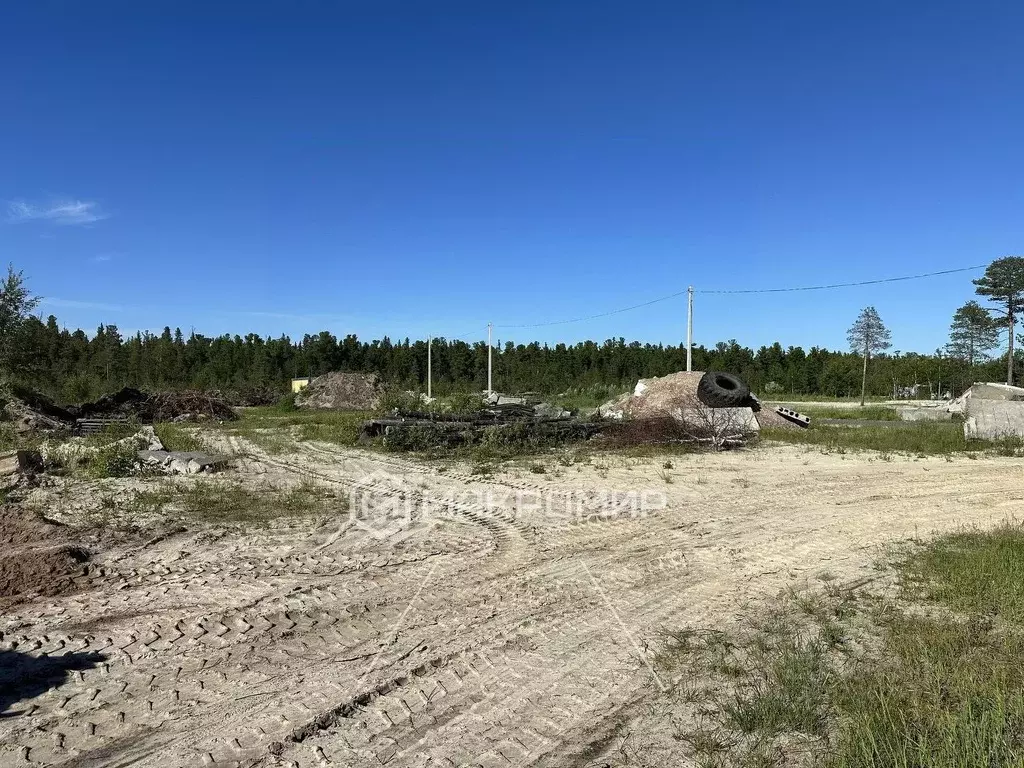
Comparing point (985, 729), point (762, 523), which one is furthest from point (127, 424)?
point (985, 729)

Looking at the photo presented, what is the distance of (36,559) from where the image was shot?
6.77 m

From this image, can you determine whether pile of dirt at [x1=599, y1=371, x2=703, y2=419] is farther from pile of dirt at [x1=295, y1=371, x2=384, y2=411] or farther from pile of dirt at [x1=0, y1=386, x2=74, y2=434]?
pile of dirt at [x1=0, y1=386, x2=74, y2=434]

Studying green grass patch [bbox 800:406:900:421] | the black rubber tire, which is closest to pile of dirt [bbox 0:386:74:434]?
the black rubber tire

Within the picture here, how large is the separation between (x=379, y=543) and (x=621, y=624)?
143 inches

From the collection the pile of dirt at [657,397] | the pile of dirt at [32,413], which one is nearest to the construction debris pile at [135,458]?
the pile of dirt at [32,413]

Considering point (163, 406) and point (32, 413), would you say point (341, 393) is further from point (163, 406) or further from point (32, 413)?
point (32, 413)

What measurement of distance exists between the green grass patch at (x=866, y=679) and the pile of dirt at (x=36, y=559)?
5.75 m

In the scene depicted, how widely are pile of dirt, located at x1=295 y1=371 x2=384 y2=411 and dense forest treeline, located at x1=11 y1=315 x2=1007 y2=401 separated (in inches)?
171

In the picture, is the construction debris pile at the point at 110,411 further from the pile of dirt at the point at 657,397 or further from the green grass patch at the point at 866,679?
the green grass patch at the point at 866,679

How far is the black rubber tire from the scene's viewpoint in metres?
22.0

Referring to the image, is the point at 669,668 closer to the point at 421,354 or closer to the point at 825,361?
the point at 421,354

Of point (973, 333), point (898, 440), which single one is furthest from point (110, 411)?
point (973, 333)

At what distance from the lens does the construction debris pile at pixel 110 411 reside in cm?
2067

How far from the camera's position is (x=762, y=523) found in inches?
354
